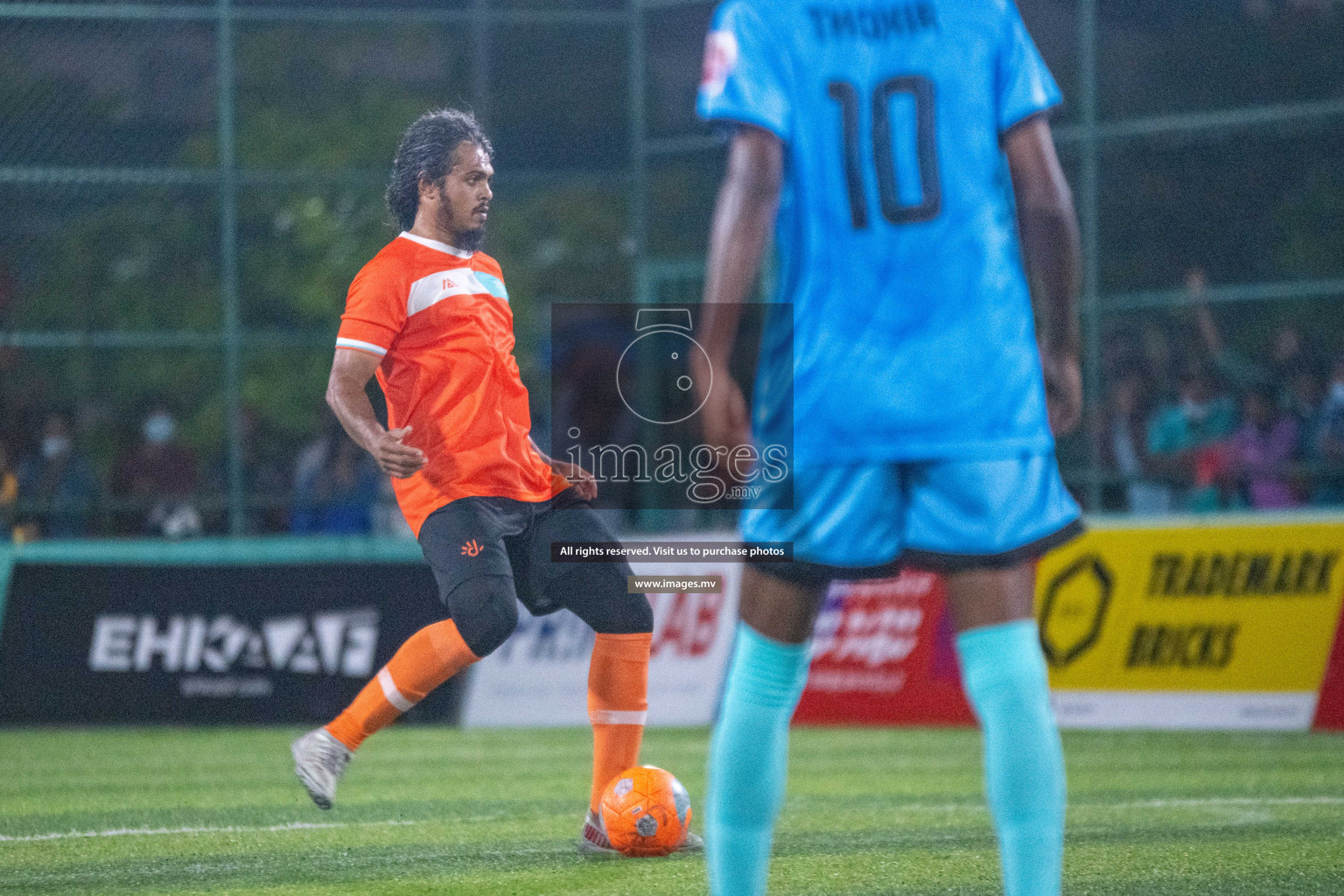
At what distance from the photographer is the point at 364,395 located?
5.09 m

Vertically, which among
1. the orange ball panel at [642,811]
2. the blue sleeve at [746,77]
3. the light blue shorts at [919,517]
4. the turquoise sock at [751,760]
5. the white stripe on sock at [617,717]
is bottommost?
the orange ball panel at [642,811]

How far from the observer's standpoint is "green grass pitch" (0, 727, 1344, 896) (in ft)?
16.0

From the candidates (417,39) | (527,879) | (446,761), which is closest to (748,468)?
(527,879)

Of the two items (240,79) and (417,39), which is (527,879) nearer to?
(240,79)

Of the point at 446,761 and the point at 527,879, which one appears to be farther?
the point at 446,761

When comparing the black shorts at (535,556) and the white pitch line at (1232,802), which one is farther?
the white pitch line at (1232,802)

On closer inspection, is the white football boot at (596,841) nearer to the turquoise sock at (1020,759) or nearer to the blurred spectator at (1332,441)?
the turquoise sock at (1020,759)

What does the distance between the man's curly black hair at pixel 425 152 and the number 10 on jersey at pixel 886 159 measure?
2.48 meters

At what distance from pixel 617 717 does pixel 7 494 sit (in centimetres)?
865

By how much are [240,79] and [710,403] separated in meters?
13.9

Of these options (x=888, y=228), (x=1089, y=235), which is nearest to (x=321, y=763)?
(x=888, y=228)

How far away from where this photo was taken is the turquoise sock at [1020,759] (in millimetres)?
3033

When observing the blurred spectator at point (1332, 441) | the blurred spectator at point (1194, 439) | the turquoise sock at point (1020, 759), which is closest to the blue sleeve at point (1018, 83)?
the turquoise sock at point (1020, 759)

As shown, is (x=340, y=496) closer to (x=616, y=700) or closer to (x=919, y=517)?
(x=616, y=700)
